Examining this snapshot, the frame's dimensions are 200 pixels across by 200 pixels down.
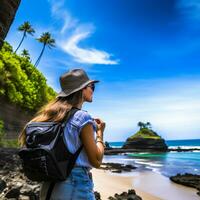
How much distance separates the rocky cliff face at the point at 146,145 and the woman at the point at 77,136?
9754cm

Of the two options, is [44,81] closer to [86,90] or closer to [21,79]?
[21,79]

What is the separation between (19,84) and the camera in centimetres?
3328

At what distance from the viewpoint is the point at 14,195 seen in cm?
672

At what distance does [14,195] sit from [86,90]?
4.85 metres

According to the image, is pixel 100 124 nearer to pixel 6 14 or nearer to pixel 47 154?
pixel 47 154

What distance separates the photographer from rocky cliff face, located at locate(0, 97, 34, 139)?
29094 millimetres

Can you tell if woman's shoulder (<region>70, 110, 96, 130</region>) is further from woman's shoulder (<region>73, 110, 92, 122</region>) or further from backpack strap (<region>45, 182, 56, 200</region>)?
backpack strap (<region>45, 182, 56, 200</region>)

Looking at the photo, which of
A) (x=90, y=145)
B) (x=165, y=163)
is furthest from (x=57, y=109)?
(x=165, y=163)

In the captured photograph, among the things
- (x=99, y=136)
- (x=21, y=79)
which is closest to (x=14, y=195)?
(x=99, y=136)

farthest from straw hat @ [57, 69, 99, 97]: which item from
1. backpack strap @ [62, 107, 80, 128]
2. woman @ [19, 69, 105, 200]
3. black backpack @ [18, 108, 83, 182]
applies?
black backpack @ [18, 108, 83, 182]

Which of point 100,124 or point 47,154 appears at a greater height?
point 100,124

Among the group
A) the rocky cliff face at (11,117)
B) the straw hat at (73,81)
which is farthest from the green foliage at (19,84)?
the straw hat at (73,81)

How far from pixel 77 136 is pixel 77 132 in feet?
0.09

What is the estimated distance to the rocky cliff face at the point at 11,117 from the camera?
1145 inches
